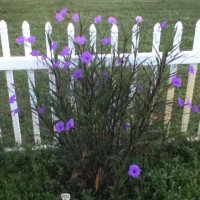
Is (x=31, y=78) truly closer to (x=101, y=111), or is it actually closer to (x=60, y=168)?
(x=60, y=168)

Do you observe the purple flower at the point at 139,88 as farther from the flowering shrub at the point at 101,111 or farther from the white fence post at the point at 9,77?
the white fence post at the point at 9,77

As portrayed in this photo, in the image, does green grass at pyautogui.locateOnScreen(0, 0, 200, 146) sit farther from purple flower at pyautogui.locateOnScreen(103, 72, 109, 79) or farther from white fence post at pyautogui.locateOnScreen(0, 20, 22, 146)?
purple flower at pyautogui.locateOnScreen(103, 72, 109, 79)

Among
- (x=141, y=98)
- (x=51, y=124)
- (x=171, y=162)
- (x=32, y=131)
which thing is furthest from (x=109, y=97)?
(x=32, y=131)

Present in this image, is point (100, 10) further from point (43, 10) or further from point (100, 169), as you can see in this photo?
point (100, 169)

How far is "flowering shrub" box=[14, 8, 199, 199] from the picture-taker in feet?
7.49

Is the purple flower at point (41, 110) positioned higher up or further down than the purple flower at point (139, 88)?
further down

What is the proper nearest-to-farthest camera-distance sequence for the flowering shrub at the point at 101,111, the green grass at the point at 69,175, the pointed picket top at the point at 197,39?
the flowering shrub at the point at 101,111
the green grass at the point at 69,175
the pointed picket top at the point at 197,39

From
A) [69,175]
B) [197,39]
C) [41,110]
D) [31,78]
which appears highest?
[197,39]

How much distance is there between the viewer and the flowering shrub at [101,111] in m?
2.28

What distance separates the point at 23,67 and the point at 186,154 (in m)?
1.53

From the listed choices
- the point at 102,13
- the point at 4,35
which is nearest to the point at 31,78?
the point at 4,35

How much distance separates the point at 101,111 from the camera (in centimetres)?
238

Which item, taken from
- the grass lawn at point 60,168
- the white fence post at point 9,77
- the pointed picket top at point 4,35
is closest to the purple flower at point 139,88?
the grass lawn at point 60,168

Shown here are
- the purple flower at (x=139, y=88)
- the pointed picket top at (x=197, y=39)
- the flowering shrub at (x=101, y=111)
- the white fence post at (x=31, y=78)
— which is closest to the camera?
the flowering shrub at (x=101, y=111)
